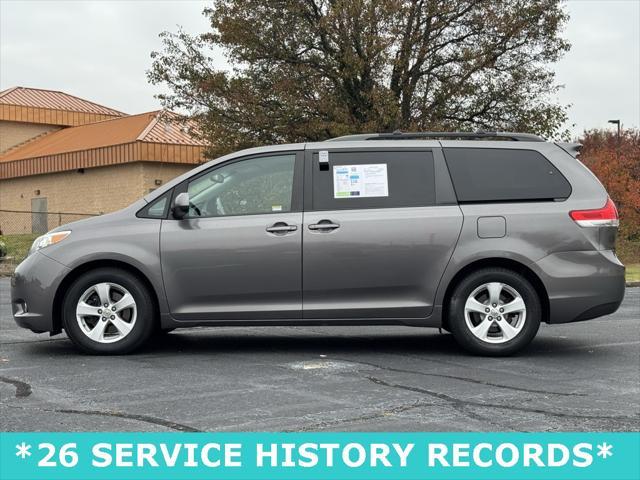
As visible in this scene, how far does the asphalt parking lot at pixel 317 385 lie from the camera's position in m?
5.39

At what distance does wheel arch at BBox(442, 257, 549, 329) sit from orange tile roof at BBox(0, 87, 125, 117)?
44963 millimetres

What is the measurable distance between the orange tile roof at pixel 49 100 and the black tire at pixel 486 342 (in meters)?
45.1

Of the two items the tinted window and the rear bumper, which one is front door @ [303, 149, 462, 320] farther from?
the rear bumper

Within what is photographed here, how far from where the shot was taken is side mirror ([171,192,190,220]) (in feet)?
25.5

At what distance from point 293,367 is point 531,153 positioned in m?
2.81

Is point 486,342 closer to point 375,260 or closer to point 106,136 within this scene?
point 375,260

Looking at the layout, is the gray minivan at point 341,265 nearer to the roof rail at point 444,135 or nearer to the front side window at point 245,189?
the front side window at point 245,189

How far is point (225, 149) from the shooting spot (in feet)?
95.8

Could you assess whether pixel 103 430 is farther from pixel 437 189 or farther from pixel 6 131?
pixel 6 131

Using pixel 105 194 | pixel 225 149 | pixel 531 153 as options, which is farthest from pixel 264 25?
pixel 531 153

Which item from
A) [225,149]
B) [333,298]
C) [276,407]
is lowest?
[276,407]

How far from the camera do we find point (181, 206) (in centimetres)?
780

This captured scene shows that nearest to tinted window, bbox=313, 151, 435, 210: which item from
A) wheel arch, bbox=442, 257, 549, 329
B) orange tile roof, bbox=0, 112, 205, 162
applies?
wheel arch, bbox=442, 257, 549, 329

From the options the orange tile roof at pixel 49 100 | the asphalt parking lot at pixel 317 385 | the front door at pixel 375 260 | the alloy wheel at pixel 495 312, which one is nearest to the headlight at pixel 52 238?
the asphalt parking lot at pixel 317 385
